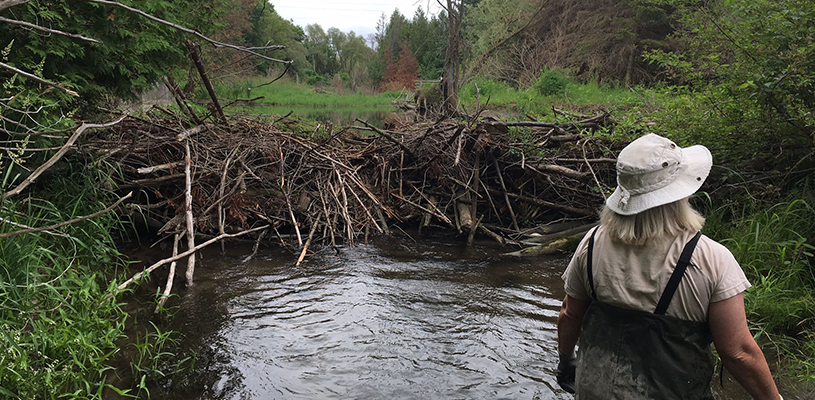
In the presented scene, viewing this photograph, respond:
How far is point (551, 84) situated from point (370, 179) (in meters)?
14.9

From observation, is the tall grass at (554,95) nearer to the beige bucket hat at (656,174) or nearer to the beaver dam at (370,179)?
the beaver dam at (370,179)

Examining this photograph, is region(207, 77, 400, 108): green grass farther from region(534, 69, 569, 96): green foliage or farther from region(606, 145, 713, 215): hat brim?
region(606, 145, 713, 215): hat brim

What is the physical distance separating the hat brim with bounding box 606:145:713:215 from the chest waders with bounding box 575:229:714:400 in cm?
20

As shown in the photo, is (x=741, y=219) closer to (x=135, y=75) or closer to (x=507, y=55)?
(x=135, y=75)

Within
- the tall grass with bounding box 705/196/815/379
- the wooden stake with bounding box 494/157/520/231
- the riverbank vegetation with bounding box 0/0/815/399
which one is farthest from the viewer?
the wooden stake with bounding box 494/157/520/231

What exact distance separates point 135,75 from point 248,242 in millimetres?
2621

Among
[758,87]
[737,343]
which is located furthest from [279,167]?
[737,343]

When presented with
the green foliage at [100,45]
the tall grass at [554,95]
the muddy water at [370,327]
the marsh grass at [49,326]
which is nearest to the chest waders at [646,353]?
Result: the muddy water at [370,327]

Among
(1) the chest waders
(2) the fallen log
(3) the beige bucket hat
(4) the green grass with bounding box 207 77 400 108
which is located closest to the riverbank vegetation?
(2) the fallen log

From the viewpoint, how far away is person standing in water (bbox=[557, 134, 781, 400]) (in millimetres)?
2051

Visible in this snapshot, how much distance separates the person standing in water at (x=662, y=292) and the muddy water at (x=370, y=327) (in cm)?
164

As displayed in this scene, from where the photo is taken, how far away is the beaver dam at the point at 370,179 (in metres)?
6.68

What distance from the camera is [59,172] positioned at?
5.55 metres

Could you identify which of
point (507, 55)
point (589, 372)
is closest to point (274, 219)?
point (589, 372)
